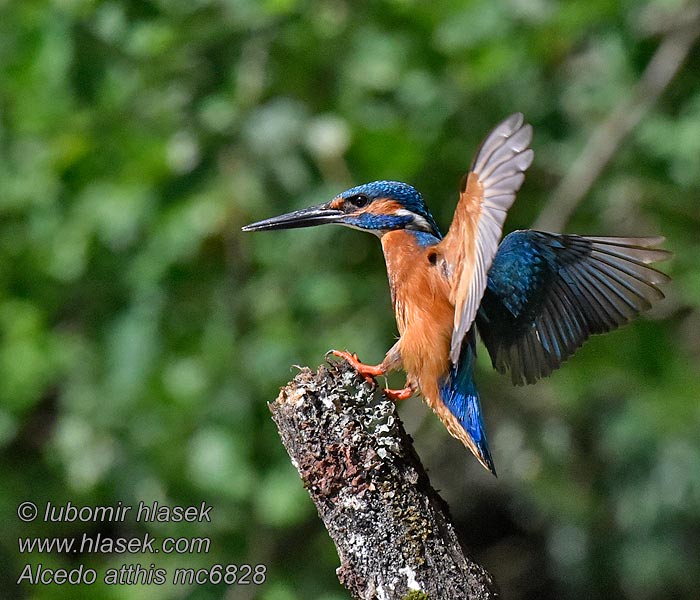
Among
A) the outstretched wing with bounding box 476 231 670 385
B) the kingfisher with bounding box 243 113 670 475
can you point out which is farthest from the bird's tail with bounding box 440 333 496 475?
the outstretched wing with bounding box 476 231 670 385

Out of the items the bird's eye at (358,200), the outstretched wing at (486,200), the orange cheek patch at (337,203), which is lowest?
the orange cheek patch at (337,203)

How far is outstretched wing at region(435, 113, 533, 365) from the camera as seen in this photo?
7.07ft

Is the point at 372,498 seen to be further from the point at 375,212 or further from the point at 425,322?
the point at 375,212

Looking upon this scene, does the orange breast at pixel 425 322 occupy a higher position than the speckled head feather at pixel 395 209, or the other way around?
the speckled head feather at pixel 395 209

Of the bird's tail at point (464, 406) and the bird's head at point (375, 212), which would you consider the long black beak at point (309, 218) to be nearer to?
the bird's head at point (375, 212)

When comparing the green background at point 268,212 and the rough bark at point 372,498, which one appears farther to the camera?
the green background at point 268,212

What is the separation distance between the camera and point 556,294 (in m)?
3.08

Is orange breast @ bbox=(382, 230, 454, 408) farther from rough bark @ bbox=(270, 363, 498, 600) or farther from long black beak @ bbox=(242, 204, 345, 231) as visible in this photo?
rough bark @ bbox=(270, 363, 498, 600)

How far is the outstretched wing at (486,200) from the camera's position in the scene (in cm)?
215

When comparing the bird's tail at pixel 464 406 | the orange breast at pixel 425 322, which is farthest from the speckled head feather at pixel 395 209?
the bird's tail at pixel 464 406

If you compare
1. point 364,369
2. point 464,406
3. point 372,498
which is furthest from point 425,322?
point 372,498

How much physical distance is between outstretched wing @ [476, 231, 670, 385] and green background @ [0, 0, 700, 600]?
1.04 metres

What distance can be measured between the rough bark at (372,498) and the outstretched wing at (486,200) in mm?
379

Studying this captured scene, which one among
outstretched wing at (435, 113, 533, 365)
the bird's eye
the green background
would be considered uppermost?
outstretched wing at (435, 113, 533, 365)
